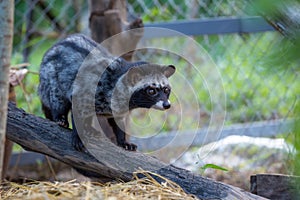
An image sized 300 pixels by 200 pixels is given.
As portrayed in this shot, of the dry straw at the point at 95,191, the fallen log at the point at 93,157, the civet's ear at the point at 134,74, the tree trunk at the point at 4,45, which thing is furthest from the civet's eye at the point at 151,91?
the tree trunk at the point at 4,45

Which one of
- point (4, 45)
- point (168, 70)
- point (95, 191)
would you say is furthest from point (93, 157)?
point (4, 45)

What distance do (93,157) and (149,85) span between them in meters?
0.68

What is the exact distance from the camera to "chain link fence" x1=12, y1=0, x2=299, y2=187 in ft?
19.3

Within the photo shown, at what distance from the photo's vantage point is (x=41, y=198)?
2.48 meters

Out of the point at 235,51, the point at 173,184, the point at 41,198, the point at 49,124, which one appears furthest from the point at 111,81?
the point at 235,51

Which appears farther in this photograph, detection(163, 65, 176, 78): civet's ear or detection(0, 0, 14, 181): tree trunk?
detection(163, 65, 176, 78): civet's ear

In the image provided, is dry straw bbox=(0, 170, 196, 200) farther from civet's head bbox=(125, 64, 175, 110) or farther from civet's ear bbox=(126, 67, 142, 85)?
civet's ear bbox=(126, 67, 142, 85)

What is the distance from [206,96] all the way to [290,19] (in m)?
3.06

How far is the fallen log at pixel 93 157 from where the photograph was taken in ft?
10.8

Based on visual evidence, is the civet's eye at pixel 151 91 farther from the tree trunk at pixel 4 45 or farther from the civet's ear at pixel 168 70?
the tree trunk at pixel 4 45

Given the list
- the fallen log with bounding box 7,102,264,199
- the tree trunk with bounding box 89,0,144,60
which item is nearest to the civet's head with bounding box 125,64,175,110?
the fallen log with bounding box 7,102,264,199

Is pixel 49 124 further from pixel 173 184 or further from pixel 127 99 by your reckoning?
pixel 173 184

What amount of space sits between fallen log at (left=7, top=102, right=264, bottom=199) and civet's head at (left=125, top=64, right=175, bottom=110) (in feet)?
1.37

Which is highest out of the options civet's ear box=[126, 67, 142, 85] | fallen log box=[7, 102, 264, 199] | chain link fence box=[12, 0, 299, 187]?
chain link fence box=[12, 0, 299, 187]
